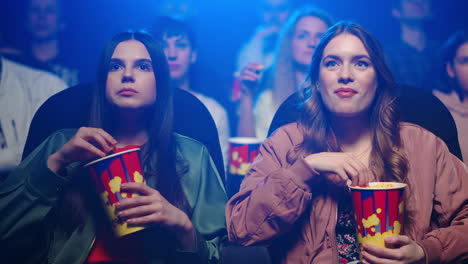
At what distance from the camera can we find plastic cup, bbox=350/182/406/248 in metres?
1.08

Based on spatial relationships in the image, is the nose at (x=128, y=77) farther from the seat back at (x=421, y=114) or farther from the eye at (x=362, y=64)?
the eye at (x=362, y=64)

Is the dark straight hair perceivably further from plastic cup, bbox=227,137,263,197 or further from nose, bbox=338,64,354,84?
nose, bbox=338,64,354,84

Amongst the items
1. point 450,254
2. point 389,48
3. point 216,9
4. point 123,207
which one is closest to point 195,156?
point 123,207

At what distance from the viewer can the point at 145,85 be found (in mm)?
1515

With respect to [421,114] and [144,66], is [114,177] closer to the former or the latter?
[144,66]

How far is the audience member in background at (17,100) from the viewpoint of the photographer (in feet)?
6.83

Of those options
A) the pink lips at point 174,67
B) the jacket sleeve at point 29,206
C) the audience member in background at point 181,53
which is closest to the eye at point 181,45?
the audience member in background at point 181,53

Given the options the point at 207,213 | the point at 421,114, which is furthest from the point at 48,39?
the point at 421,114

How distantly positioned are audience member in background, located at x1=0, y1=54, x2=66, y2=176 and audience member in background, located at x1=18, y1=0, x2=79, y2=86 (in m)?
0.20

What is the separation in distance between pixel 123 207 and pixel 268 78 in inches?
61.9

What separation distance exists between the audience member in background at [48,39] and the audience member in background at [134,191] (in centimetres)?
123

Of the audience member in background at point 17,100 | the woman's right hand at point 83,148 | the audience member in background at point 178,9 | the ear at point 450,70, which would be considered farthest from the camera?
the audience member in background at point 178,9

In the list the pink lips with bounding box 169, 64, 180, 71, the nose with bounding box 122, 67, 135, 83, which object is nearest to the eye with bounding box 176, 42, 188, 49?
the pink lips with bounding box 169, 64, 180, 71

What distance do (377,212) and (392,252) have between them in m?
0.12
